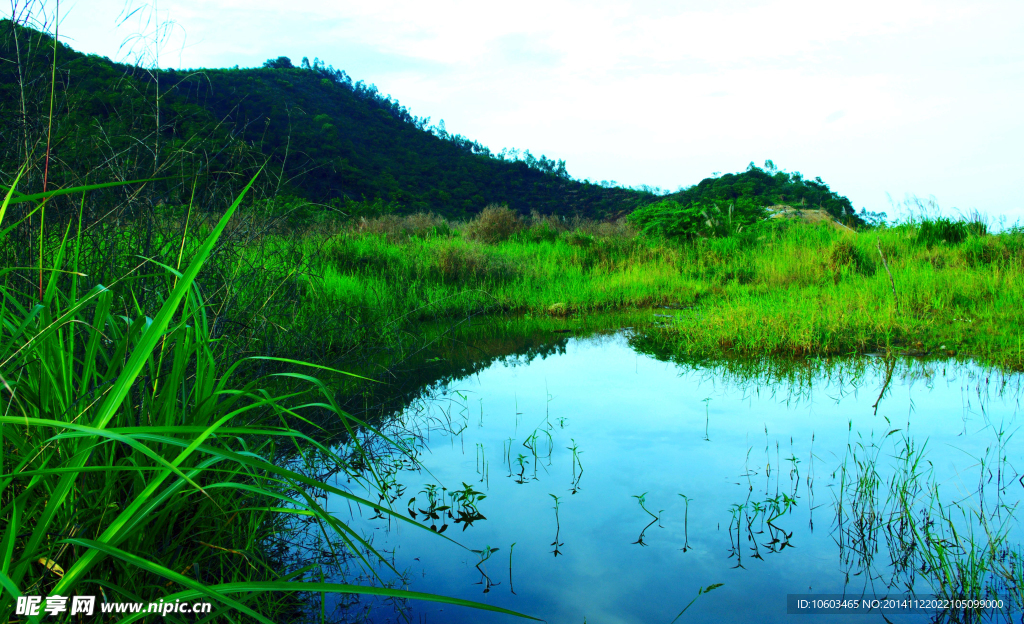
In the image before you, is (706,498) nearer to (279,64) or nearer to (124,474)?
(124,474)

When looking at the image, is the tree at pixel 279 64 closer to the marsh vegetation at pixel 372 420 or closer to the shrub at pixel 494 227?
the shrub at pixel 494 227

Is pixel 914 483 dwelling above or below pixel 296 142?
below

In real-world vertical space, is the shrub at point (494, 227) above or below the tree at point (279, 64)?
below

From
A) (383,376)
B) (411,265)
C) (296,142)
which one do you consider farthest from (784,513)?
(296,142)

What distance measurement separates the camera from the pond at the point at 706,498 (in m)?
2.26

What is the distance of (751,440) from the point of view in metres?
3.72

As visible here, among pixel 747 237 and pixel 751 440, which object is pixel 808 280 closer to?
pixel 747 237

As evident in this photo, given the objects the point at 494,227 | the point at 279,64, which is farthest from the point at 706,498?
the point at 279,64

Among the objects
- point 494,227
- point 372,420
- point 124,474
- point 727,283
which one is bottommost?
point 372,420

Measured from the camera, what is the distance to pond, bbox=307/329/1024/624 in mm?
2256

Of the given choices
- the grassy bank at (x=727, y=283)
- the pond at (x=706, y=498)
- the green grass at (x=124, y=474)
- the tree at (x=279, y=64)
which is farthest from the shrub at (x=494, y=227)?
the tree at (x=279, y=64)

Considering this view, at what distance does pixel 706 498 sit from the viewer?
2.98 m

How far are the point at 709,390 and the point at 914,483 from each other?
6.71 ft

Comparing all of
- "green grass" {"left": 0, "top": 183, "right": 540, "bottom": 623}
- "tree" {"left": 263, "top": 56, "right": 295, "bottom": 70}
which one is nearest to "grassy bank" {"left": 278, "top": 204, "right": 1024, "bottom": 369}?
"green grass" {"left": 0, "top": 183, "right": 540, "bottom": 623}
